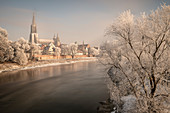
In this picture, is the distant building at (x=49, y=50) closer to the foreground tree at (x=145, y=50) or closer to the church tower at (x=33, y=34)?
the foreground tree at (x=145, y=50)

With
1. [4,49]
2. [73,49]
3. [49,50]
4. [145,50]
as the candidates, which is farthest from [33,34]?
[145,50]

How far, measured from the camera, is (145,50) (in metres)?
9.20

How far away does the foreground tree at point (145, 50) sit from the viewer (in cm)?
822

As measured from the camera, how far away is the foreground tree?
8.22m

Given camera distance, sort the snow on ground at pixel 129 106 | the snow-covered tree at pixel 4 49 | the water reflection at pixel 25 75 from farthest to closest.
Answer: the snow-covered tree at pixel 4 49, the water reflection at pixel 25 75, the snow on ground at pixel 129 106

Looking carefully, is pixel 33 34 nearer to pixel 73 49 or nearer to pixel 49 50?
pixel 49 50

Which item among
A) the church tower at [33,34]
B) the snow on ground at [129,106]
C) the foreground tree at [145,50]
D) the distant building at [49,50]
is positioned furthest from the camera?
the church tower at [33,34]

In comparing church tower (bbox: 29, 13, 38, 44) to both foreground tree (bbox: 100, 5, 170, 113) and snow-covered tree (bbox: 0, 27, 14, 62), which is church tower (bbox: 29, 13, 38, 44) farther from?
foreground tree (bbox: 100, 5, 170, 113)

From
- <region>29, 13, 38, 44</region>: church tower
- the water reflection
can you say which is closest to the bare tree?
the water reflection

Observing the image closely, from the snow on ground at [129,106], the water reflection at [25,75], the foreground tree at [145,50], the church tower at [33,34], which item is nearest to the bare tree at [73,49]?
the water reflection at [25,75]

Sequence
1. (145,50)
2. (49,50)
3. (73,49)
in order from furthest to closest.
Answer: (49,50) < (73,49) < (145,50)

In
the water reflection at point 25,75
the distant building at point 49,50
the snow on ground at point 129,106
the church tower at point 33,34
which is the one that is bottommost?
the water reflection at point 25,75

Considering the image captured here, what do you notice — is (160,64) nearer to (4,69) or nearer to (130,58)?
(130,58)

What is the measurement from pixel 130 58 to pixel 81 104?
8.67 metres
